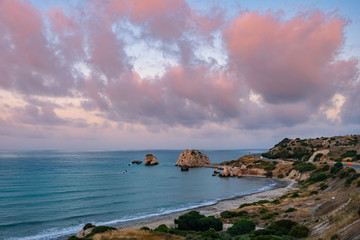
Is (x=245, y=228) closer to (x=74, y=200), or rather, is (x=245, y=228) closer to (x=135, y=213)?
(x=135, y=213)

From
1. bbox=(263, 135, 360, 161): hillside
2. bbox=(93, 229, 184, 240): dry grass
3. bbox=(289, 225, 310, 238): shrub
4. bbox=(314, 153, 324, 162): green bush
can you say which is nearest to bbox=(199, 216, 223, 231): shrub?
bbox=(93, 229, 184, 240): dry grass

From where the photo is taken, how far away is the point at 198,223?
28.7 meters

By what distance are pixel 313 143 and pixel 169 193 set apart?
3970 inches

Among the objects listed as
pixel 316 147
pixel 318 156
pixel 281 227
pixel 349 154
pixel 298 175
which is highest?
pixel 316 147

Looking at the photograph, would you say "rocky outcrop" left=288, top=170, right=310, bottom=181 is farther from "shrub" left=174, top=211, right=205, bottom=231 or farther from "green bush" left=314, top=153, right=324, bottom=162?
"shrub" left=174, top=211, right=205, bottom=231

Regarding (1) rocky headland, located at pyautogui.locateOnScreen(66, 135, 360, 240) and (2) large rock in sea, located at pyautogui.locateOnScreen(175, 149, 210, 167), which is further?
(2) large rock in sea, located at pyautogui.locateOnScreen(175, 149, 210, 167)

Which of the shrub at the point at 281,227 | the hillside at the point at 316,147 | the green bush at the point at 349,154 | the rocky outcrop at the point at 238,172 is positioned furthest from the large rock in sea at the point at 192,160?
the shrub at the point at 281,227

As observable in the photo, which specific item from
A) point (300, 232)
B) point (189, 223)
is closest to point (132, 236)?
point (189, 223)

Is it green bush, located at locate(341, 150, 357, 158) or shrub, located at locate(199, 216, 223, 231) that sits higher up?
green bush, located at locate(341, 150, 357, 158)

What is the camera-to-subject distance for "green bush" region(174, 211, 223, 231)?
27609 mm

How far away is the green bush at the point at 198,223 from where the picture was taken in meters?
27.6

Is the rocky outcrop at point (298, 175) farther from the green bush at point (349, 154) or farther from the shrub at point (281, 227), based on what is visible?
the shrub at point (281, 227)

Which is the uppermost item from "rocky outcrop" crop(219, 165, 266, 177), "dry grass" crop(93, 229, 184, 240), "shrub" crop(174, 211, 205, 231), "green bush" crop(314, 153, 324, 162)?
"green bush" crop(314, 153, 324, 162)

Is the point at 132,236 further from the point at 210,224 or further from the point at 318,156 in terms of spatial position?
the point at 318,156
